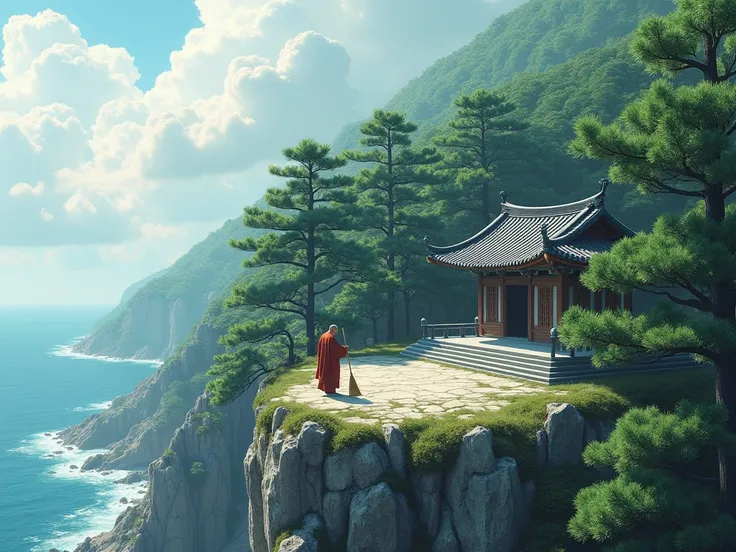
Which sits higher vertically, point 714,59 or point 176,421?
point 714,59

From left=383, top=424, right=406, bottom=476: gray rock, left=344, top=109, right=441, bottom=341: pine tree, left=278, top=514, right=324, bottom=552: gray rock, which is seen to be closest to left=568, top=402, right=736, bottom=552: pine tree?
left=383, top=424, right=406, bottom=476: gray rock

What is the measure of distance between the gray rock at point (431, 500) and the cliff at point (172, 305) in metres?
146

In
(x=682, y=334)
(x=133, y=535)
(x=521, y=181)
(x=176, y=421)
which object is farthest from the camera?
(x=176, y=421)

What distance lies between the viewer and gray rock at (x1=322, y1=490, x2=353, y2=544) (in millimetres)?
12242

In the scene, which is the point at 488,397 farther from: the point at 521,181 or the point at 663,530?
the point at 521,181

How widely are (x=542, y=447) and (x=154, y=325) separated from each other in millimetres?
168847

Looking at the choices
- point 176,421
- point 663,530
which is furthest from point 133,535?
point 663,530

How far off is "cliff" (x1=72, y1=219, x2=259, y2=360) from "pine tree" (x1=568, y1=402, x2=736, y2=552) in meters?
148

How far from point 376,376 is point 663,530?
31.7 feet

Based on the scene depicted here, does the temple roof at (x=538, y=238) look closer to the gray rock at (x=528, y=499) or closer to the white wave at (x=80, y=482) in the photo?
the gray rock at (x=528, y=499)

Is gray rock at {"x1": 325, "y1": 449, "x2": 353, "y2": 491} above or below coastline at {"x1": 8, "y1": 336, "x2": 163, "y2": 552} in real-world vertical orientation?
above

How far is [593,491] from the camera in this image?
10164 mm

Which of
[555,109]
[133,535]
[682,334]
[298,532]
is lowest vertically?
[133,535]

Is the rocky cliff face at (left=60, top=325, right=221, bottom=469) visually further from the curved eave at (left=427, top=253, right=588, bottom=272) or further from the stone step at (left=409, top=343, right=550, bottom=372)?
the curved eave at (left=427, top=253, right=588, bottom=272)
